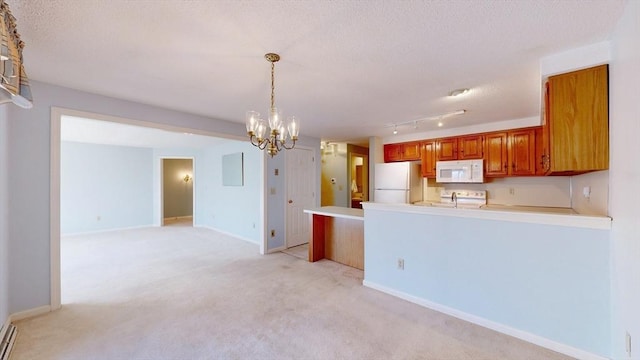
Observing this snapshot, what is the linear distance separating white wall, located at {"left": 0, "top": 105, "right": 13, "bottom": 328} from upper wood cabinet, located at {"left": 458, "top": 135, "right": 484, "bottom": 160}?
5.62 m

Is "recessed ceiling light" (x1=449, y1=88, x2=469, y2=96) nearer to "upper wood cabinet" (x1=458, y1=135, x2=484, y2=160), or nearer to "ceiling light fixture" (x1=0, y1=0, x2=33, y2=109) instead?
"upper wood cabinet" (x1=458, y1=135, x2=484, y2=160)

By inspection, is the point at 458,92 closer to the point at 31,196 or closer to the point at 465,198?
the point at 465,198

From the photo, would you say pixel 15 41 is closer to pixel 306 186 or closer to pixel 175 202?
pixel 306 186

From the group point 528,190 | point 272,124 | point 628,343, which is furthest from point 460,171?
point 272,124

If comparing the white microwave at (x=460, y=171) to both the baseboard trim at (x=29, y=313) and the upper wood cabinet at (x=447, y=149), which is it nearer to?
the upper wood cabinet at (x=447, y=149)

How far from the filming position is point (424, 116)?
3820 millimetres

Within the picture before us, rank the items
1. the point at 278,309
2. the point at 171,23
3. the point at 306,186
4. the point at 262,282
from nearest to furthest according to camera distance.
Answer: the point at 171,23, the point at 278,309, the point at 262,282, the point at 306,186

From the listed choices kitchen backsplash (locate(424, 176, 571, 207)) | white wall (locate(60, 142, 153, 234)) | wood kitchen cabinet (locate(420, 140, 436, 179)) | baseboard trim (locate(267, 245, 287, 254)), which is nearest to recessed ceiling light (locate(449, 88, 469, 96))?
wood kitchen cabinet (locate(420, 140, 436, 179))

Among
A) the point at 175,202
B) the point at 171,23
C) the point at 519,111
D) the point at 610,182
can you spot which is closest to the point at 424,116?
the point at 519,111

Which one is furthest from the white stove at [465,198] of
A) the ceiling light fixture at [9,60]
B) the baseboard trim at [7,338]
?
the baseboard trim at [7,338]

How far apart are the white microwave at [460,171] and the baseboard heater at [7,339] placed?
5.39 meters

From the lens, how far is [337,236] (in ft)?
13.2

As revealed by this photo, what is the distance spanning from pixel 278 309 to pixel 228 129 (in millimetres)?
2763

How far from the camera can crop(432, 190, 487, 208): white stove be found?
177 inches
